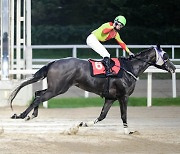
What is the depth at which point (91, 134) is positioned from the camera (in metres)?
9.68

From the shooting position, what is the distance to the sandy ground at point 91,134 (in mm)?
8336

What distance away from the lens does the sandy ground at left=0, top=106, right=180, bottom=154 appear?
328 inches

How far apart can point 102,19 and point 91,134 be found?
17.6m

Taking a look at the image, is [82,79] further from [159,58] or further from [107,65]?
[159,58]

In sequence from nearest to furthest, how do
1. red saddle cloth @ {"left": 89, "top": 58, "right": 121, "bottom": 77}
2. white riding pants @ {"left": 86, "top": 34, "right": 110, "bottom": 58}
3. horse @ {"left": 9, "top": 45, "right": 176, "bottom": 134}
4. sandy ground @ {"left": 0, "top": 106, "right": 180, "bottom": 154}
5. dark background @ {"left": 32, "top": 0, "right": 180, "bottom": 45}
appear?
sandy ground @ {"left": 0, "top": 106, "right": 180, "bottom": 154}, horse @ {"left": 9, "top": 45, "right": 176, "bottom": 134}, red saddle cloth @ {"left": 89, "top": 58, "right": 121, "bottom": 77}, white riding pants @ {"left": 86, "top": 34, "right": 110, "bottom": 58}, dark background @ {"left": 32, "top": 0, "right": 180, "bottom": 45}

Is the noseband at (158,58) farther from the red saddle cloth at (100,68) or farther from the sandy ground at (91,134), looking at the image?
the sandy ground at (91,134)

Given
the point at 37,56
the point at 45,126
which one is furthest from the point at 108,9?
the point at 45,126

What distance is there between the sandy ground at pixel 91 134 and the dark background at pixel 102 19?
1265cm

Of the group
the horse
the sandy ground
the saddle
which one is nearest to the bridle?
the horse

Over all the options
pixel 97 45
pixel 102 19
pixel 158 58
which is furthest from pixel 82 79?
pixel 102 19

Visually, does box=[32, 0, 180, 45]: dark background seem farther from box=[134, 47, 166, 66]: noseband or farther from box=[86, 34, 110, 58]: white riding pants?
box=[86, 34, 110, 58]: white riding pants

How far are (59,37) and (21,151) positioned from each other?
2179cm

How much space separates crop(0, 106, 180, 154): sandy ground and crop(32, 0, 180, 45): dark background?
12.6m

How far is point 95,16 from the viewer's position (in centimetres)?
2783
